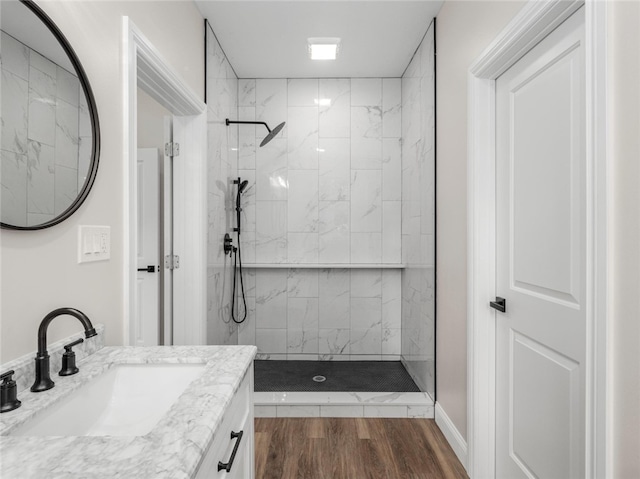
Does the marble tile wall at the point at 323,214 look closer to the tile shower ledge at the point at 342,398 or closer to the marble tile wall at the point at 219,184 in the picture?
the marble tile wall at the point at 219,184

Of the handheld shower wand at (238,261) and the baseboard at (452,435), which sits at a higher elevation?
the handheld shower wand at (238,261)

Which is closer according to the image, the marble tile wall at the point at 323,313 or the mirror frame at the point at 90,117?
the mirror frame at the point at 90,117

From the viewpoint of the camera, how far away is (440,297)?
2.32 m

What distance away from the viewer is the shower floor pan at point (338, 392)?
244cm

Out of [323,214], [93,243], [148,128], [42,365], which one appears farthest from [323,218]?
[42,365]

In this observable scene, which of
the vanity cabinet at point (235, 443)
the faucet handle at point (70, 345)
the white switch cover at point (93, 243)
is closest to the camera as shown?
the vanity cabinet at point (235, 443)

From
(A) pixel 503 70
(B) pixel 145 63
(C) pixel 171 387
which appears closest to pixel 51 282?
(C) pixel 171 387

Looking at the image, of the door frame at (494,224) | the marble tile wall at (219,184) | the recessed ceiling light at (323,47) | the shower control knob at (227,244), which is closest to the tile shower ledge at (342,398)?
the marble tile wall at (219,184)

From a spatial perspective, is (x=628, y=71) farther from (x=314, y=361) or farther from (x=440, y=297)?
(x=314, y=361)

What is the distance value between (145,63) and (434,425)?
259cm

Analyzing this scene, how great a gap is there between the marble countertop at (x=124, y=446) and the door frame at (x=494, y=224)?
0.97m

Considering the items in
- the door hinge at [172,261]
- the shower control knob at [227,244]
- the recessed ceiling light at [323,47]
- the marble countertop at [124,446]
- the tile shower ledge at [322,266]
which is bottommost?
the marble countertop at [124,446]

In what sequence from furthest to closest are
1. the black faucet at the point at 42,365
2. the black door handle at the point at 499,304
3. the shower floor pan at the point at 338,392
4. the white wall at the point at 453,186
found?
1. the shower floor pan at the point at 338,392
2. the white wall at the point at 453,186
3. the black door handle at the point at 499,304
4. the black faucet at the point at 42,365

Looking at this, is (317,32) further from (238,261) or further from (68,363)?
(68,363)
